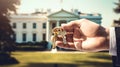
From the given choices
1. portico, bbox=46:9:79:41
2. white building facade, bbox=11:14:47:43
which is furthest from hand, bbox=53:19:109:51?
white building facade, bbox=11:14:47:43

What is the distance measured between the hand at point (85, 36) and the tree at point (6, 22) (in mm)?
28079

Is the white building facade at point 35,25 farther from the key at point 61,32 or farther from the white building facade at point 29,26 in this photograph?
the key at point 61,32

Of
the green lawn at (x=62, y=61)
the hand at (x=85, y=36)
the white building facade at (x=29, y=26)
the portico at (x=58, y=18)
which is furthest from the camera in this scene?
the white building facade at (x=29, y=26)

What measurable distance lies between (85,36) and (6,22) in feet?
94.0

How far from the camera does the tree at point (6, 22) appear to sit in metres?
31.1

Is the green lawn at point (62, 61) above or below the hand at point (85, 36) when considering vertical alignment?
below

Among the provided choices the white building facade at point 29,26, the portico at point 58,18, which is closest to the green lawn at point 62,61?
the portico at point 58,18

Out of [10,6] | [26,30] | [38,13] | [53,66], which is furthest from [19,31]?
[53,66]

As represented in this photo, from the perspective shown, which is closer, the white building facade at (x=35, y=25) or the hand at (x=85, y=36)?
the hand at (x=85, y=36)

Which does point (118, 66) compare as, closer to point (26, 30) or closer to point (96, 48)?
point (96, 48)

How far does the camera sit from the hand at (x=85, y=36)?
9.29ft

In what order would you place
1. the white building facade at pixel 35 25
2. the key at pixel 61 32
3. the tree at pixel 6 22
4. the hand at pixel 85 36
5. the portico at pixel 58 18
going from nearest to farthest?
the hand at pixel 85 36 → the key at pixel 61 32 → the tree at pixel 6 22 → the portico at pixel 58 18 → the white building facade at pixel 35 25

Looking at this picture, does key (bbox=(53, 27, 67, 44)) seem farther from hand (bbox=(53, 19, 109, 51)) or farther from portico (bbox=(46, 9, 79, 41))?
portico (bbox=(46, 9, 79, 41))

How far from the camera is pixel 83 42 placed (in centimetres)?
306
